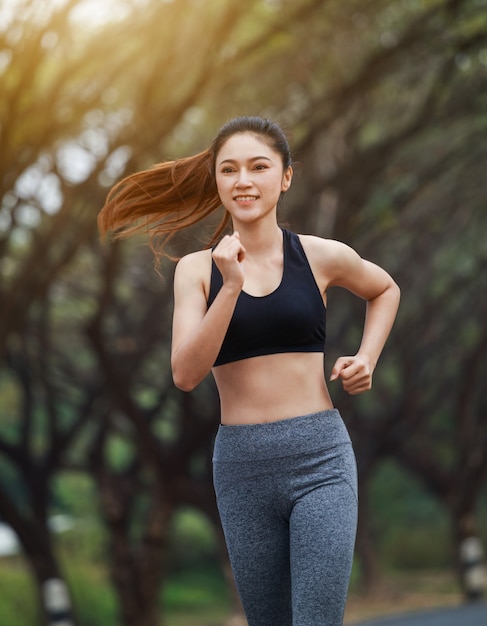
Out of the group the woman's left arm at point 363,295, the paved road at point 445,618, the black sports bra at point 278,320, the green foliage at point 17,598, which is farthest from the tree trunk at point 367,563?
the black sports bra at point 278,320

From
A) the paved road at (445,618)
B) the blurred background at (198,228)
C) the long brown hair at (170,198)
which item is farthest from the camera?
the paved road at (445,618)

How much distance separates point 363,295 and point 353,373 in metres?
0.41

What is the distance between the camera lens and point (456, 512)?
2044 cm

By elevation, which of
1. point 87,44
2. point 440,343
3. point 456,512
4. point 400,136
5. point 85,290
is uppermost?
point 87,44

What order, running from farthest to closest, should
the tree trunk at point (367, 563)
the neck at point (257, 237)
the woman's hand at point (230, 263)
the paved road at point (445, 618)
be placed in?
the tree trunk at point (367, 563) < the paved road at point (445, 618) < the neck at point (257, 237) < the woman's hand at point (230, 263)

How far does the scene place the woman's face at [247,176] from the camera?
346cm

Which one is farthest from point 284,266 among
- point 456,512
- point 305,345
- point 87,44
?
point 456,512

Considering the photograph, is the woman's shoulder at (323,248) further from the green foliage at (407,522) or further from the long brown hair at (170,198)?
the green foliage at (407,522)

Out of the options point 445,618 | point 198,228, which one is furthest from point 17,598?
point 198,228

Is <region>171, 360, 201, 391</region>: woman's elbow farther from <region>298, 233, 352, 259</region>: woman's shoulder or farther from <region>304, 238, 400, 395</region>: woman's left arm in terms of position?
<region>298, 233, 352, 259</region>: woman's shoulder

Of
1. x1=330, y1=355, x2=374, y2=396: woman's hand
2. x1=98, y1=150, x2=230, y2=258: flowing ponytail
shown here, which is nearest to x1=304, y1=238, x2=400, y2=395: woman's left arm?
x1=330, y1=355, x2=374, y2=396: woman's hand

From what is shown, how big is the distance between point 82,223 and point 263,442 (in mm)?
9049

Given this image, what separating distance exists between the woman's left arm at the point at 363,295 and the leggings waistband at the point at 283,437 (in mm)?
123

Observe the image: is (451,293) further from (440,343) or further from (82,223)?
(82,223)
